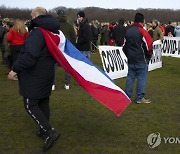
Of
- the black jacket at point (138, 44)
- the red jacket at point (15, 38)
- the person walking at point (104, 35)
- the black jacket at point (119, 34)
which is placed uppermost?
the black jacket at point (138, 44)

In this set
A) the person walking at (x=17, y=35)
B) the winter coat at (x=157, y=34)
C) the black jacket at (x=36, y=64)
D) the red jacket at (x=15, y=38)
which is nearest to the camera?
the black jacket at (x=36, y=64)

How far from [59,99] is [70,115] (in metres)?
1.40

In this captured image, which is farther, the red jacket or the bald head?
the red jacket

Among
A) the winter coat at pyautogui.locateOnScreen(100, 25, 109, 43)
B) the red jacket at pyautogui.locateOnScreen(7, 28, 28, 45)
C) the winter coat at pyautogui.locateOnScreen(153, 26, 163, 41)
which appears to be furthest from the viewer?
the winter coat at pyautogui.locateOnScreen(100, 25, 109, 43)

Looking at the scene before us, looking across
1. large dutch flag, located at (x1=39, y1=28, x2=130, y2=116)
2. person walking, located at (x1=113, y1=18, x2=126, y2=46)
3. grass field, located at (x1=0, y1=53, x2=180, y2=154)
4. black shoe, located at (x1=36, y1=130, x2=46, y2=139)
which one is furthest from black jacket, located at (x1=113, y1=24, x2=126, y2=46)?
black shoe, located at (x1=36, y1=130, x2=46, y2=139)

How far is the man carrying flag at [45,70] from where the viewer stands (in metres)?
4.95

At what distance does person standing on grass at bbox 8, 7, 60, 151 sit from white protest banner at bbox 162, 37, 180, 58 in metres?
12.4

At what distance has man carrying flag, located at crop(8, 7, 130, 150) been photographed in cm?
495

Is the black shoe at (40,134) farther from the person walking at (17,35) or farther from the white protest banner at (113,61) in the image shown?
the white protest banner at (113,61)

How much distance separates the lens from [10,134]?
5.91 metres

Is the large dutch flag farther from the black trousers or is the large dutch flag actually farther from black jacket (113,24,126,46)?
black jacket (113,24,126,46)

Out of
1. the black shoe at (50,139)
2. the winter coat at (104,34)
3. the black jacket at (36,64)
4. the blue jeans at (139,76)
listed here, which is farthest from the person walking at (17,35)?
the winter coat at (104,34)

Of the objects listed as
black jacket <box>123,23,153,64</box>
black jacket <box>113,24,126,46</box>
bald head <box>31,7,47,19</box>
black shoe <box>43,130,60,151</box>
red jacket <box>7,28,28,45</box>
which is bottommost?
black jacket <box>113,24,126,46</box>

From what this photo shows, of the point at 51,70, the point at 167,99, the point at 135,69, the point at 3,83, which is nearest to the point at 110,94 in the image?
the point at 51,70
